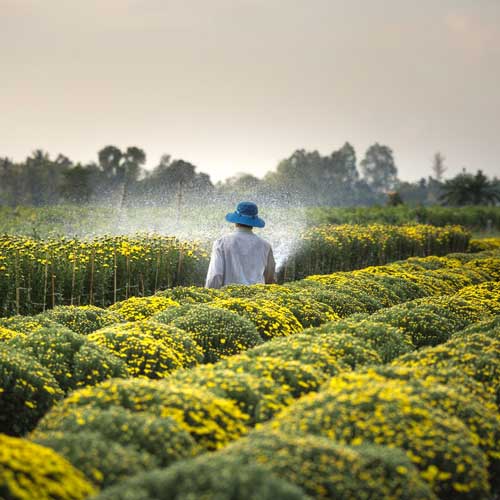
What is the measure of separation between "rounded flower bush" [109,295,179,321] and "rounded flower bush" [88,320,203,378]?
135 cm

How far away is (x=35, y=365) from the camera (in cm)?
545

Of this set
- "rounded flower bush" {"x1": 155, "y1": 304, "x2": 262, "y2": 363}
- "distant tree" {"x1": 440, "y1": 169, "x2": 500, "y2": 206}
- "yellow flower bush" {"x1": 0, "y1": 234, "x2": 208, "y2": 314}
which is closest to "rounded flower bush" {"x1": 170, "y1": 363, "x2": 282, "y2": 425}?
"rounded flower bush" {"x1": 155, "y1": 304, "x2": 262, "y2": 363}

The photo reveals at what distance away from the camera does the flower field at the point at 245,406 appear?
355cm

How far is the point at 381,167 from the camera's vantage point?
125188 mm

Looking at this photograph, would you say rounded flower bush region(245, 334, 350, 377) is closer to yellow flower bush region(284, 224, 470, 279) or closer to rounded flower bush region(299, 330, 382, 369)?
rounded flower bush region(299, 330, 382, 369)

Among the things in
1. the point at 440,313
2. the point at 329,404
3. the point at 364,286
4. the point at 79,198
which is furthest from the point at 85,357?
the point at 79,198

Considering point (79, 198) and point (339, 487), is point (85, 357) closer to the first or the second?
point (339, 487)

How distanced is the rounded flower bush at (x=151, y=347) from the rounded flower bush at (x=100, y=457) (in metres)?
1.98

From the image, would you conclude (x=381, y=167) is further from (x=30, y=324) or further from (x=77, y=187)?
(x=30, y=324)

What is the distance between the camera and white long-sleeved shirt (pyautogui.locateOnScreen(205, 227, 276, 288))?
9758 mm

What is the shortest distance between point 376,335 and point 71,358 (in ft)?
8.85

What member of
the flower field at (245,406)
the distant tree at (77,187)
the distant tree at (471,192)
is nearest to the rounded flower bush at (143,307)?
the flower field at (245,406)

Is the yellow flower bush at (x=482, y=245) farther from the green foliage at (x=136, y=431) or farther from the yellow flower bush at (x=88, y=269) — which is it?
the green foliage at (x=136, y=431)

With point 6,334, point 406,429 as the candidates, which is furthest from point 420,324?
point 6,334
